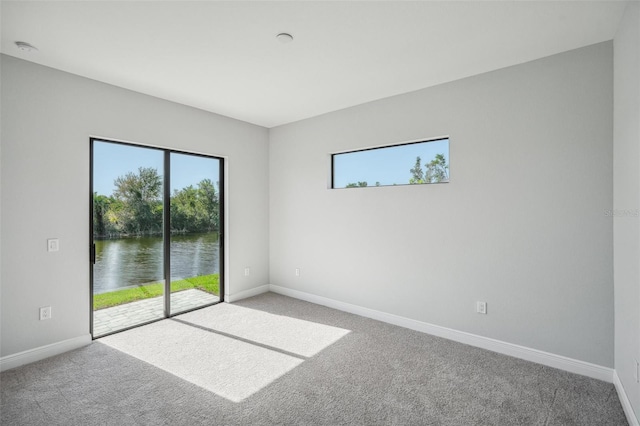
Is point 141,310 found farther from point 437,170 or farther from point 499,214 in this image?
point 499,214

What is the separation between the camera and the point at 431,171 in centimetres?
336

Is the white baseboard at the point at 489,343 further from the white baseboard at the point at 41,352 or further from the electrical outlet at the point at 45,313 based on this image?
the electrical outlet at the point at 45,313

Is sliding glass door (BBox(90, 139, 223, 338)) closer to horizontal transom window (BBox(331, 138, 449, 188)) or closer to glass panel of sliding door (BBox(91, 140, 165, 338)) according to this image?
glass panel of sliding door (BBox(91, 140, 165, 338))

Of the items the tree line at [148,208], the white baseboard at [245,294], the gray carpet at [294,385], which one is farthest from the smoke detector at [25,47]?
the white baseboard at [245,294]

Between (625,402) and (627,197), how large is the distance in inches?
53.5

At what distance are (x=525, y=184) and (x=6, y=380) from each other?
456 centimetres

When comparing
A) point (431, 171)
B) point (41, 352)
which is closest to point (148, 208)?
point (41, 352)

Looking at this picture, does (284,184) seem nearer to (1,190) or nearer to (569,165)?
(1,190)

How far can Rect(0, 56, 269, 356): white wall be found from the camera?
2570 millimetres

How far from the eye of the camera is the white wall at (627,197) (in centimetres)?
183

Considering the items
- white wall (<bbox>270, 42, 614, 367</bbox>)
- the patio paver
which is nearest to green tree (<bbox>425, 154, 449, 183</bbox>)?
white wall (<bbox>270, 42, 614, 367</bbox>)

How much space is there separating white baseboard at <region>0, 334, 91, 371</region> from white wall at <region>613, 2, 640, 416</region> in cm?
436

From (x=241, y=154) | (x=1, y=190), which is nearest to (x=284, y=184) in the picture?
(x=241, y=154)

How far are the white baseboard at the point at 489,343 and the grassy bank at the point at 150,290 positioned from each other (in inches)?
59.0
